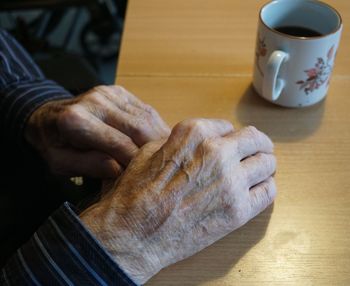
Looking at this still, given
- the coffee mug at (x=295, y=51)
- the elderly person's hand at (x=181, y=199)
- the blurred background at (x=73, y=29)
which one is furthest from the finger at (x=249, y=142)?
the blurred background at (x=73, y=29)

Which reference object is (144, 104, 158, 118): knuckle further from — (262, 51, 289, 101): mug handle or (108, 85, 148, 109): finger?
(262, 51, 289, 101): mug handle

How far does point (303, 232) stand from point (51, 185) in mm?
466

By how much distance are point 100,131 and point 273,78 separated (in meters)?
0.25

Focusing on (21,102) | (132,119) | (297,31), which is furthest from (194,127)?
(21,102)

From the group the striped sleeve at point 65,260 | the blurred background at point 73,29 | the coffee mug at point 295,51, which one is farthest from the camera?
the blurred background at point 73,29

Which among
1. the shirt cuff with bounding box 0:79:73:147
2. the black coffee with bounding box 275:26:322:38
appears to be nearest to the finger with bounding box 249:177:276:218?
the black coffee with bounding box 275:26:322:38

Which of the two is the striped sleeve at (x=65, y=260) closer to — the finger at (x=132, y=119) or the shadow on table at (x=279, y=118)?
the finger at (x=132, y=119)

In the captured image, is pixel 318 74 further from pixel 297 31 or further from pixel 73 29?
pixel 73 29

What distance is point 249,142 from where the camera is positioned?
21.1 inches

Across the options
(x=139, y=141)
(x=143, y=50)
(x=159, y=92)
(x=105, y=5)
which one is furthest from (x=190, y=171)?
(x=105, y=5)

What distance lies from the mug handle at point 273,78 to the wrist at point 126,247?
0.29m

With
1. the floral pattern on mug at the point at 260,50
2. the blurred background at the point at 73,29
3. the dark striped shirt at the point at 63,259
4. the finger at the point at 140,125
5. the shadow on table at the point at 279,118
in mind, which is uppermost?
the floral pattern on mug at the point at 260,50

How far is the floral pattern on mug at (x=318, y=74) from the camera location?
60cm

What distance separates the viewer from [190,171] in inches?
19.3
